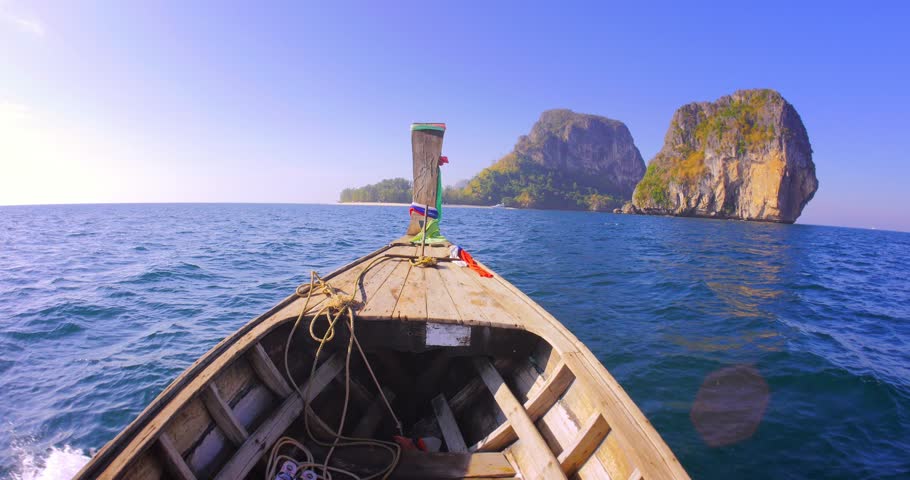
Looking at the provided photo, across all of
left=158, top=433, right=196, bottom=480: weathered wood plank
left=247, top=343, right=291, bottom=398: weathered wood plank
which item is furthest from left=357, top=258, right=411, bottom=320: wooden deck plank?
left=158, top=433, right=196, bottom=480: weathered wood plank

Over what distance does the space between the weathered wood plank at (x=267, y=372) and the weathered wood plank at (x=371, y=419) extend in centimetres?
64

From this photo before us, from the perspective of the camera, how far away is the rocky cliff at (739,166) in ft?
250

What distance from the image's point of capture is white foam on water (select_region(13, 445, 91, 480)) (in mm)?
3736

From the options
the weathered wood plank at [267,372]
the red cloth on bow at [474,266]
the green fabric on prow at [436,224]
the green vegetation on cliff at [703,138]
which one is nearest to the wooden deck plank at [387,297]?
the weathered wood plank at [267,372]

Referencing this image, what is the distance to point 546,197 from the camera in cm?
14775

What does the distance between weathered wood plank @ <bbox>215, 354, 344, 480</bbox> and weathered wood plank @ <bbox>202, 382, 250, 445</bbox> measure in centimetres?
8

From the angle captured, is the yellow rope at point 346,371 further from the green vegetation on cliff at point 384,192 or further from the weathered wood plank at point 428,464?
the green vegetation on cliff at point 384,192

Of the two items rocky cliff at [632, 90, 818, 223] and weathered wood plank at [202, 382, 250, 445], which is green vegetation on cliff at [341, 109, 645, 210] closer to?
rocky cliff at [632, 90, 818, 223]

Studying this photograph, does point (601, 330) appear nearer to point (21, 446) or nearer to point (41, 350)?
point (21, 446)

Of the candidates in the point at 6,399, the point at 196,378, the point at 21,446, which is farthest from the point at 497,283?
the point at 6,399

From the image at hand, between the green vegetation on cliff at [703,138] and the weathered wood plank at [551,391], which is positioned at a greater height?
the green vegetation on cliff at [703,138]

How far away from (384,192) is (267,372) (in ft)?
528

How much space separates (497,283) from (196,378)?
9.75 ft

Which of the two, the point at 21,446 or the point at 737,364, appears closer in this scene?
the point at 21,446
